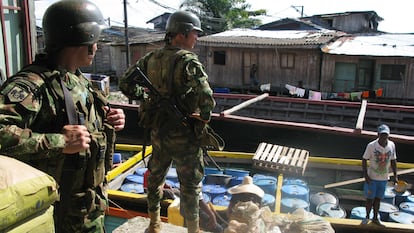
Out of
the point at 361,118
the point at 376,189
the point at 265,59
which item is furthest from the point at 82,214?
the point at 265,59

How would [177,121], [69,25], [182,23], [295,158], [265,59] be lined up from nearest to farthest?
[69,25] < [177,121] < [182,23] < [295,158] < [265,59]

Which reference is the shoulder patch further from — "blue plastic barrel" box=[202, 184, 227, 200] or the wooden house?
the wooden house

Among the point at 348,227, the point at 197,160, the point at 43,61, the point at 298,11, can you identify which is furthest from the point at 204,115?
the point at 298,11

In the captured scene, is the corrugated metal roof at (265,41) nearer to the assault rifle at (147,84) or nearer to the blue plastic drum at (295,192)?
the blue plastic drum at (295,192)

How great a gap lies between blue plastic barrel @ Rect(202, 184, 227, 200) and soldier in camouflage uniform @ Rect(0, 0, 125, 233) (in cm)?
328

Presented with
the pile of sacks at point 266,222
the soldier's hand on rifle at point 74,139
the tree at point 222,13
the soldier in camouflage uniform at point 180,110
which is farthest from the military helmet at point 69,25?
the tree at point 222,13

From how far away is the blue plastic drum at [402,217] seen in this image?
16.3ft

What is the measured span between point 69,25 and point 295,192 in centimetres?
438

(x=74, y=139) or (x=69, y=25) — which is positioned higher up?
(x=69, y=25)

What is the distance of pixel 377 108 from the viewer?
33.4 feet

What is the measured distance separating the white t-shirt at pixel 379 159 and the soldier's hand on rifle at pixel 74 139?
3.84 meters

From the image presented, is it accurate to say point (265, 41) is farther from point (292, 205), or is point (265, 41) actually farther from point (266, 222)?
point (266, 222)

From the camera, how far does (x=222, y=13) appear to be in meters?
32.0

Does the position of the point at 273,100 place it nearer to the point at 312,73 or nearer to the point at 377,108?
the point at 377,108
